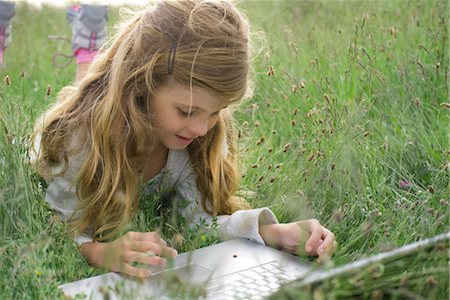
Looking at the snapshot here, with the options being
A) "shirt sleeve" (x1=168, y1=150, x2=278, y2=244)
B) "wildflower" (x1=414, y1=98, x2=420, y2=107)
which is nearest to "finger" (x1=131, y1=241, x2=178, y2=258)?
"shirt sleeve" (x1=168, y1=150, x2=278, y2=244)

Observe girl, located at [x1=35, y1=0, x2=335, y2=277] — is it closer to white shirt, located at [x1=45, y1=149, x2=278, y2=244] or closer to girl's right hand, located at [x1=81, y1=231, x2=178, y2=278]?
white shirt, located at [x1=45, y1=149, x2=278, y2=244]

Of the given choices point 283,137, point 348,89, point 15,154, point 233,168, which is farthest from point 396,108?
point 15,154

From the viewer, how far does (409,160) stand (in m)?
3.21

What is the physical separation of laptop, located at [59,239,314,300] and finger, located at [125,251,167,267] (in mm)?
26

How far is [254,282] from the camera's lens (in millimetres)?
2305

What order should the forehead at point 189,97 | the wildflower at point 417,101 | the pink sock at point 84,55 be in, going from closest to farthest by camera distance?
1. the forehead at point 189,97
2. the wildflower at point 417,101
3. the pink sock at point 84,55

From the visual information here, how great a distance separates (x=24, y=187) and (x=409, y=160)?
4.96 feet

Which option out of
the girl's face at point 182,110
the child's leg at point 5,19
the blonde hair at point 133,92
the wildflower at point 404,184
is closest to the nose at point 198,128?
the girl's face at point 182,110

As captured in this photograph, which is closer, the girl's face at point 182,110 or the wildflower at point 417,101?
the girl's face at point 182,110

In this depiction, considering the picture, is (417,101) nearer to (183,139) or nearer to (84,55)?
(183,139)

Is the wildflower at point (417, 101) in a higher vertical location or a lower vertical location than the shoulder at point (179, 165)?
higher

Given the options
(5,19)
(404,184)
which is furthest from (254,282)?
(5,19)

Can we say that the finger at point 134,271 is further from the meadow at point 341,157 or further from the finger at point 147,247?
the meadow at point 341,157

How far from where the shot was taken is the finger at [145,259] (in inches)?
89.4
